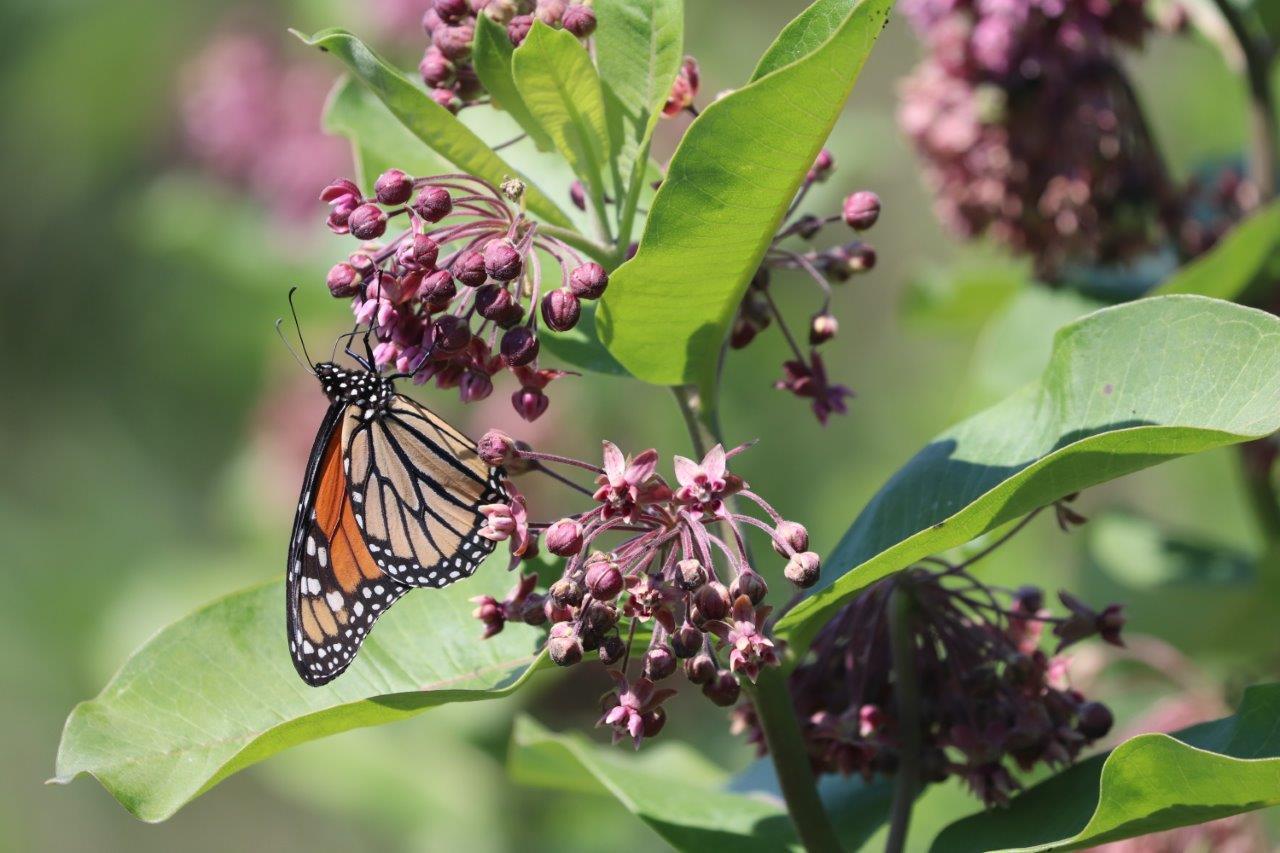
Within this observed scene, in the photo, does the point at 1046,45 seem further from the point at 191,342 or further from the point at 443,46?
the point at 191,342

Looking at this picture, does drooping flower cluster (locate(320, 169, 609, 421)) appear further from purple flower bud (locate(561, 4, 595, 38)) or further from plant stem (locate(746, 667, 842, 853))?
plant stem (locate(746, 667, 842, 853))

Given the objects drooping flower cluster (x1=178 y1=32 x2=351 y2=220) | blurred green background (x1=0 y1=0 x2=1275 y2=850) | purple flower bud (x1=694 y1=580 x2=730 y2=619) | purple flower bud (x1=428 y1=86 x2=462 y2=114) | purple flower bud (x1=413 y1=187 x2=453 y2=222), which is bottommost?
blurred green background (x1=0 y1=0 x2=1275 y2=850)

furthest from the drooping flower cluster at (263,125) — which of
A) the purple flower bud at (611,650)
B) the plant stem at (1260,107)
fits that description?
the purple flower bud at (611,650)

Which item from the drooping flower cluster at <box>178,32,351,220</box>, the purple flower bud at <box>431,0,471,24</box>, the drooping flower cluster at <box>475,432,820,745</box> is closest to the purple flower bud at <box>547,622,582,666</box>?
the drooping flower cluster at <box>475,432,820,745</box>

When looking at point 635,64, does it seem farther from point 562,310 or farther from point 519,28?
point 562,310

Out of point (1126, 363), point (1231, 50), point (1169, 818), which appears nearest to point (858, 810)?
point (1169, 818)

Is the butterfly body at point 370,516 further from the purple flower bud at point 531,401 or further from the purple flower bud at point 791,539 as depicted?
the purple flower bud at point 791,539

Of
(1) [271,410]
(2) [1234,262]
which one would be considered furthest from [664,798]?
(1) [271,410]
